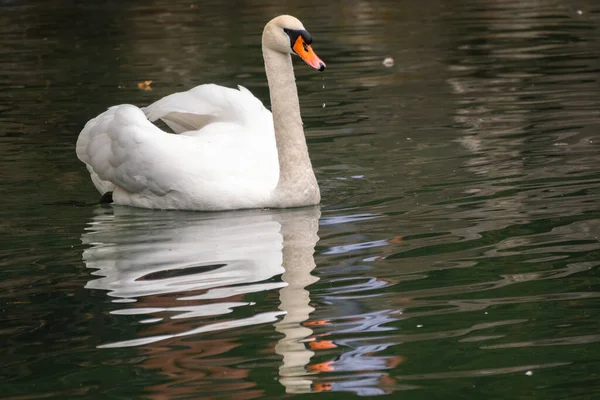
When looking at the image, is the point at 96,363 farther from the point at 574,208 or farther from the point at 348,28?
the point at 348,28

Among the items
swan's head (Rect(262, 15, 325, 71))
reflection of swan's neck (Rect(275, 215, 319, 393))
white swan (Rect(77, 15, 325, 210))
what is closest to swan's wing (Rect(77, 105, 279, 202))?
white swan (Rect(77, 15, 325, 210))

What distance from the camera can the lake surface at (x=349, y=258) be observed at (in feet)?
17.5

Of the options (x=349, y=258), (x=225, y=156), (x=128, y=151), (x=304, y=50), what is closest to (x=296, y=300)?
(x=349, y=258)

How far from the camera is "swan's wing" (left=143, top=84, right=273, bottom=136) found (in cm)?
947

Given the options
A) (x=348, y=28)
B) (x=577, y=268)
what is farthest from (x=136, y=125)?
(x=348, y=28)

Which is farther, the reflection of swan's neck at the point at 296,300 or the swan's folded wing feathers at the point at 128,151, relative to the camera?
the swan's folded wing feathers at the point at 128,151

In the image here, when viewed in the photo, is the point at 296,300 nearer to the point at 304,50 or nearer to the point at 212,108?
the point at 304,50

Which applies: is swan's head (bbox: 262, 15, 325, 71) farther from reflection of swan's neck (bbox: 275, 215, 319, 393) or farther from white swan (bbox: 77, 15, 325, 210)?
A: reflection of swan's neck (bbox: 275, 215, 319, 393)

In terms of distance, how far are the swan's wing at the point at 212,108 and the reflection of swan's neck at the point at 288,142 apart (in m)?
0.64

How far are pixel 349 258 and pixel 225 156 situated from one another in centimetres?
179

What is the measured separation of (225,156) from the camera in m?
8.71

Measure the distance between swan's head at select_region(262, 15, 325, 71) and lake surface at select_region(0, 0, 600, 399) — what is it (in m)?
1.06

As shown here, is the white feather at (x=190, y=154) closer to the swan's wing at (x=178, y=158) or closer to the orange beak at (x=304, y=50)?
the swan's wing at (x=178, y=158)

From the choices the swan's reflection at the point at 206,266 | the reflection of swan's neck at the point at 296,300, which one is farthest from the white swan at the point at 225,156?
the reflection of swan's neck at the point at 296,300
